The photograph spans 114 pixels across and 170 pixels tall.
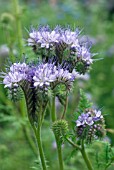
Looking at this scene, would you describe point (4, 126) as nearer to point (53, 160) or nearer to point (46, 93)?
point (53, 160)

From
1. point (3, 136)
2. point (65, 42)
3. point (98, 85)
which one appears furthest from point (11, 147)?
point (65, 42)

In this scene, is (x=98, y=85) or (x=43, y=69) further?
(x=98, y=85)

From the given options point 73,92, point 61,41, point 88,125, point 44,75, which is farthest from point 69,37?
point 73,92

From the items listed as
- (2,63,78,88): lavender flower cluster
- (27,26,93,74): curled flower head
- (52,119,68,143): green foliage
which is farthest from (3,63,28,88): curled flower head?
(52,119,68,143): green foliage

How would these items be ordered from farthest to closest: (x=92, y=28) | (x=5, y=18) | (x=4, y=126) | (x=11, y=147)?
(x=92, y=28)
(x=4, y=126)
(x=11, y=147)
(x=5, y=18)

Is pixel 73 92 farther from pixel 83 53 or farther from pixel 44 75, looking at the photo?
pixel 44 75

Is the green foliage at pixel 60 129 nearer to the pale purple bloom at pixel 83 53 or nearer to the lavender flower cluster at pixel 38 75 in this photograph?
the lavender flower cluster at pixel 38 75
